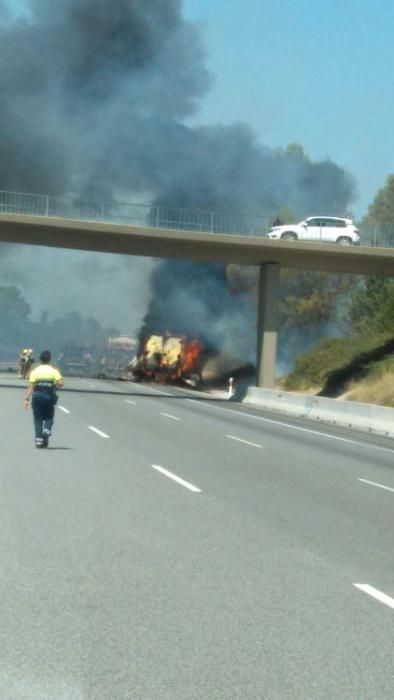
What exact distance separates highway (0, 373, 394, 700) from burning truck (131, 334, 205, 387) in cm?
4509

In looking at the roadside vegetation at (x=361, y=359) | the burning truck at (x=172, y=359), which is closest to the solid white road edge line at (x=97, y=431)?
the roadside vegetation at (x=361, y=359)

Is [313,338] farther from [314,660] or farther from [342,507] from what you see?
[314,660]

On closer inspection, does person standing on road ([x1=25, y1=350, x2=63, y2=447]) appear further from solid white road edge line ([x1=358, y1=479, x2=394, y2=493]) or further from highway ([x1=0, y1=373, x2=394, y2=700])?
solid white road edge line ([x1=358, y1=479, x2=394, y2=493])

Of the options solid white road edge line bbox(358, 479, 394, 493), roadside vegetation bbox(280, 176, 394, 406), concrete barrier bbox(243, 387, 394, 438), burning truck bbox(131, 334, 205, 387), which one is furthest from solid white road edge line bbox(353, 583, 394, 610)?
Result: burning truck bbox(131, 334, 205, 387)

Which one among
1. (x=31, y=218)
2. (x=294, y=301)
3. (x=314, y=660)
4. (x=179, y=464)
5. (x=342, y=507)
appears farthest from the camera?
(x=294, y=301)

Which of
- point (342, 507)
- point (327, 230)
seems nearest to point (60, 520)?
point (342, 507)

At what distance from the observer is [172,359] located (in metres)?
63.8

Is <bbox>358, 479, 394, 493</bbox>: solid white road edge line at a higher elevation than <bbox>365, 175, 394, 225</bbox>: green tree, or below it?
below

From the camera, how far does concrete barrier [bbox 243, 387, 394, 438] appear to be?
97.6 feet

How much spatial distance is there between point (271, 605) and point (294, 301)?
7042 cm

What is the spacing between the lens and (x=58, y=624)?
6.83m

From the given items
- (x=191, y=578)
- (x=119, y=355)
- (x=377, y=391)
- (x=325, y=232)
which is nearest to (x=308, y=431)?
(x=377, y=391)

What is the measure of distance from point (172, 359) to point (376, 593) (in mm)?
55710

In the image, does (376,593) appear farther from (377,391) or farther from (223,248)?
(223,248)
